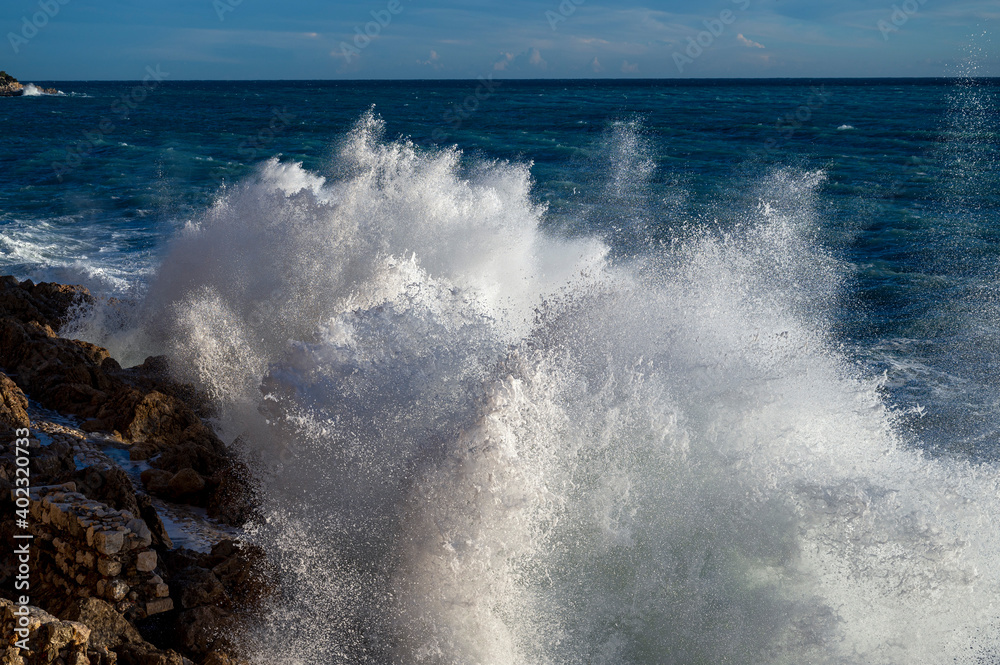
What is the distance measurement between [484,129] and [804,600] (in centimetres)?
4100

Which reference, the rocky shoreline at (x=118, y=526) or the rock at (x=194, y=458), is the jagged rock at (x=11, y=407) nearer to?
the rocky shoreline at (x=118, y=526)

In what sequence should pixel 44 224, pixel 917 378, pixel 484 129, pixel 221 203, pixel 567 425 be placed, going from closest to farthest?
pixel 567 425 < pixel 917 378 < pixel 221 203 < pixel 44 224 < pixel 484 129

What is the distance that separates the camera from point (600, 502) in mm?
5523

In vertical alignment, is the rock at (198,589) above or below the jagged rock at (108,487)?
below

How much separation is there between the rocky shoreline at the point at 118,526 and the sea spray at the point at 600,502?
0.32 m

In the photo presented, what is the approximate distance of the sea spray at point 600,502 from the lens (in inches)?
196

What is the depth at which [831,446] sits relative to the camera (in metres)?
6.05

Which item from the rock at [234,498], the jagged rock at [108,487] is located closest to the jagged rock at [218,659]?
the jagged rock at [108,487]

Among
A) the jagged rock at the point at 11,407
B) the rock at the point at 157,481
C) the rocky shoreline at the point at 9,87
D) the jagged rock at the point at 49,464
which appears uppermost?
the rocky shoreline at the point at 9,87

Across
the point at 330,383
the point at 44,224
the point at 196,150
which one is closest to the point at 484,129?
the point at 196,150

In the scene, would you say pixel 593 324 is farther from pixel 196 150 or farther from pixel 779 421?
pixel 196 150

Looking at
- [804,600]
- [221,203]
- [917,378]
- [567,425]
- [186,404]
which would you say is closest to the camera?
[804,600]

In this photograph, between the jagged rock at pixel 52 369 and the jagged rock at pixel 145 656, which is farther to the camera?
the jagged rock at pixel 52 369

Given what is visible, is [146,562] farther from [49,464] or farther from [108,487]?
[49,464]
